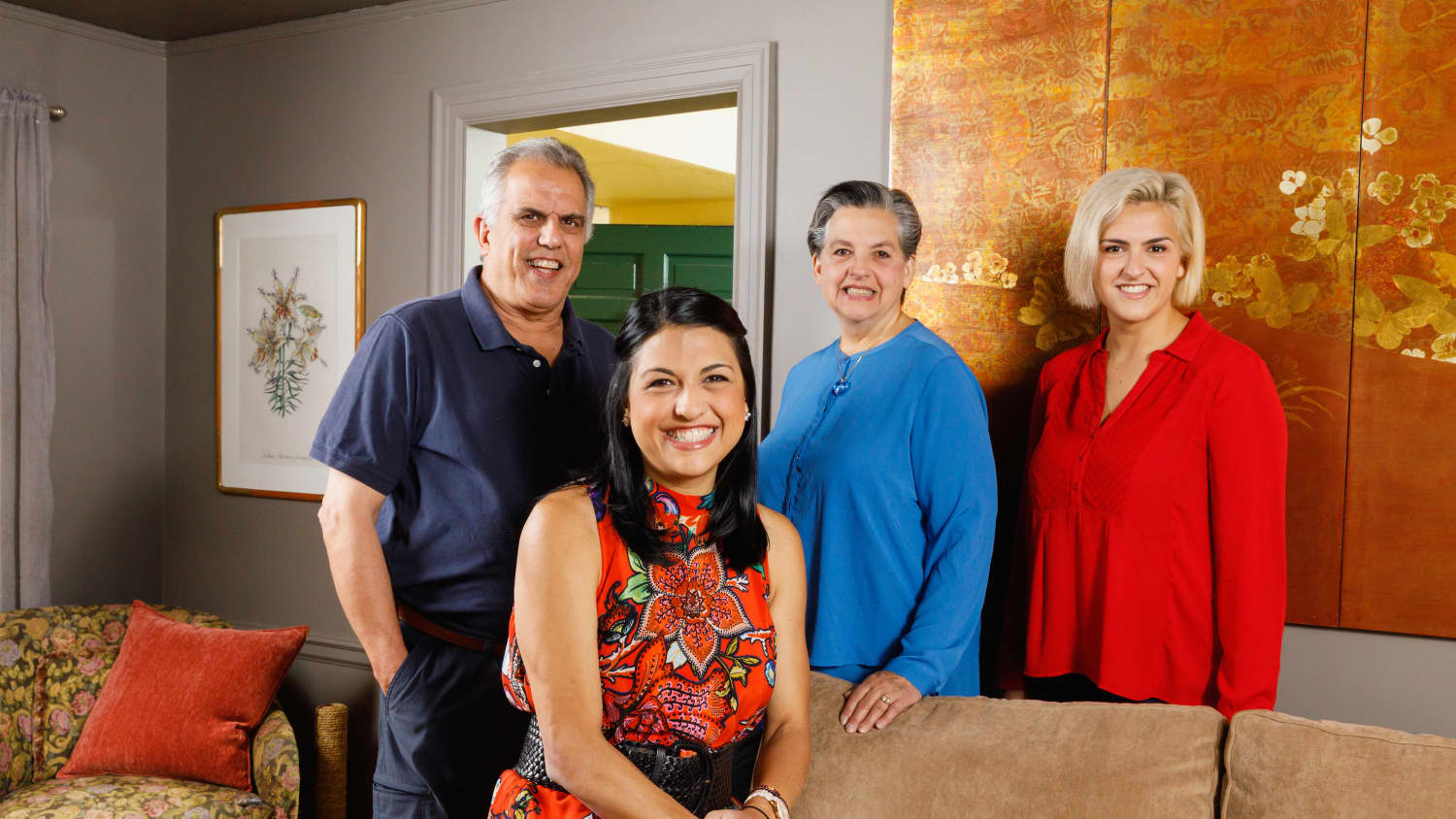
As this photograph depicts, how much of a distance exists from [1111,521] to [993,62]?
1.25m

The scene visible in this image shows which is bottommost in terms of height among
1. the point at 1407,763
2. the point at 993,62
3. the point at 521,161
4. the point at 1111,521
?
the point at 1407,763

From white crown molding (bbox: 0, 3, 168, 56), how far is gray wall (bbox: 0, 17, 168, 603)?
18 millimetres

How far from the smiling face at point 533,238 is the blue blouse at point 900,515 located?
605mm

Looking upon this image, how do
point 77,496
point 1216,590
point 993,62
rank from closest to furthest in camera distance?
point 1216,590 → point 993,62 → point 77,496

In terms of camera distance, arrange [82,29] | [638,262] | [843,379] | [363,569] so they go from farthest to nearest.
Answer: [638,262]
[82,29]
[843,379]
[363,569]

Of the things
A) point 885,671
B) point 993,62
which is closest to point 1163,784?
point 885,671

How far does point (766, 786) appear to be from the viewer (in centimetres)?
155

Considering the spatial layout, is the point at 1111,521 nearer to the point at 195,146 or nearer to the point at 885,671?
the point at 885,671

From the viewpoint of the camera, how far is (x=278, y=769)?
10.1ft

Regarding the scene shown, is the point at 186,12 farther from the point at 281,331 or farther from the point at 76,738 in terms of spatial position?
the point at 76,738

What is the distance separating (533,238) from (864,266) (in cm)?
65

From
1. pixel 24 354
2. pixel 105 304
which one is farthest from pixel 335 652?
pixel 105 304

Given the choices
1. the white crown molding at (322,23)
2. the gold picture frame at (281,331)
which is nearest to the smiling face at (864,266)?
the white crown molding at (322,23)

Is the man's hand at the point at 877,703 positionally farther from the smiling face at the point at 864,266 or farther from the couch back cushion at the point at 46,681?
the couch back cushion at the point at 46,681
